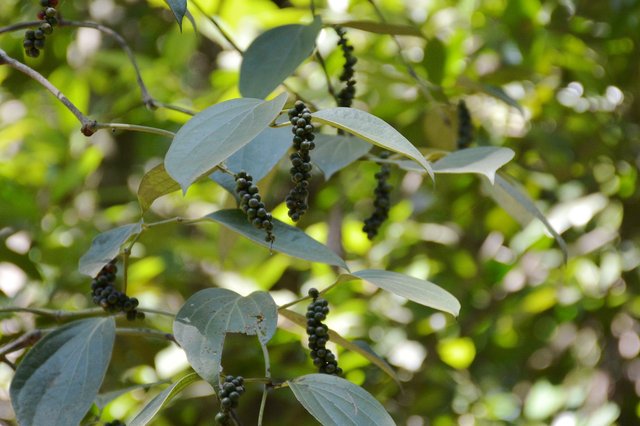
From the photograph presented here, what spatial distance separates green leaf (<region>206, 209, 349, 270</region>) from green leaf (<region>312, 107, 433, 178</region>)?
4.5 inches

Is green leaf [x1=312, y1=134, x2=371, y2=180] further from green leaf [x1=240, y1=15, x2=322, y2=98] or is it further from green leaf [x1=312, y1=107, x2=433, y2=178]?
green leaf [x1=312, y1=107, x2=433, y2=178]

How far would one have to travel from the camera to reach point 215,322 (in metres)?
0.57

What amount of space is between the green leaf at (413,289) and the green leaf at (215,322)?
74mm

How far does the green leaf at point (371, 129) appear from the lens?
19.9 inches

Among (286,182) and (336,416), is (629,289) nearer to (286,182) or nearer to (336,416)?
(286,182)

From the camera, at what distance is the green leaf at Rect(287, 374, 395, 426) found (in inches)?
21.1

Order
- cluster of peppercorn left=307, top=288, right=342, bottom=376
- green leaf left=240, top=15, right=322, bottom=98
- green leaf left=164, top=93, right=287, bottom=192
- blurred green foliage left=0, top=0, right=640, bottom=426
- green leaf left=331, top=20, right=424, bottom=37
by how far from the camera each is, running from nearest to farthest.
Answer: green leaf left=164, top=93, right=287, bottom=192
cluster of peppercorn left=307, top=288, right=342, bottom=376
green leaf left=240, top=15, right=322, bottom=98
green leaf left=331, top=20, right=424, bottom=37
blurred green foliage left=0, top=0, right=640, bottom=426

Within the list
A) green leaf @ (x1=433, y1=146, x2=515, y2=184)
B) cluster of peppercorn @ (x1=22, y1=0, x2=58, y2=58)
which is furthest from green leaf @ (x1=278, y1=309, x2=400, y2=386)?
cluster of peppercorn @ (x1=22, y1=0, x2=58, y2=58)

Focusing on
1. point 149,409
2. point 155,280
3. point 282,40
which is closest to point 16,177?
point 155,280

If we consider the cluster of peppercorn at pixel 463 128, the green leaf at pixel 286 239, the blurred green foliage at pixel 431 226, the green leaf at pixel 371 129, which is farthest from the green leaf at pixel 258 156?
the blurred green foliage at pixel 431 226

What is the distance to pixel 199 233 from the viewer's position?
209cm

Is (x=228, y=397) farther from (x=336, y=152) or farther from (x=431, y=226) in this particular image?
(x=431, y=226)

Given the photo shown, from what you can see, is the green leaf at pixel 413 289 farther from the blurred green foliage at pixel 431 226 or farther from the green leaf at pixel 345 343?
the blurred green foliage at pixel 431 226

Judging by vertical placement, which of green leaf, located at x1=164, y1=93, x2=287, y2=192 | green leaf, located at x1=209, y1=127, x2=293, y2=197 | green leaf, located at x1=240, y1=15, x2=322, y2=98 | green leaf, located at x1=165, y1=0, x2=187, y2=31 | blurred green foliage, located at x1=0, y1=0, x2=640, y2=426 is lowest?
blurred green foliage, located at x1=0, y1=0, x2=640, y2=426
